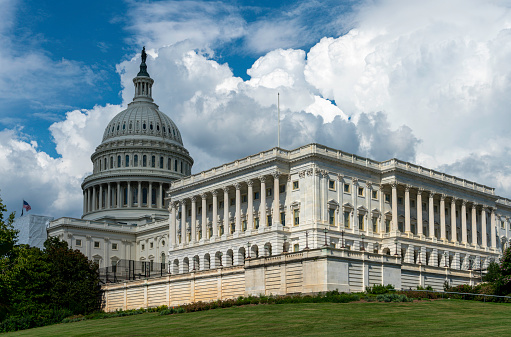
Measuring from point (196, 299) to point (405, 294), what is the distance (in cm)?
2775

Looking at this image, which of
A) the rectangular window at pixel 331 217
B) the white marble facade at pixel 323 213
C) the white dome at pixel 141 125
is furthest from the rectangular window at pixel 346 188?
the white dome at pixel 141 125

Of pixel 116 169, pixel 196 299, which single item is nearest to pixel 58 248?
pixel 196 299

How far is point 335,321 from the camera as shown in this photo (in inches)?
2084

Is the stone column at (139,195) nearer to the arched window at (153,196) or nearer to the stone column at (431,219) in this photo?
the arched window at (153,196)

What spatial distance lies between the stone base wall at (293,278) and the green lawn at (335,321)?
8036mm

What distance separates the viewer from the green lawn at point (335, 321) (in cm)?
4644

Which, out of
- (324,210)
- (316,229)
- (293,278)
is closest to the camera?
(293,278)

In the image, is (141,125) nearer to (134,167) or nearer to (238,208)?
(134,167)

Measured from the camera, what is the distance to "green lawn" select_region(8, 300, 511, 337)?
46.4m

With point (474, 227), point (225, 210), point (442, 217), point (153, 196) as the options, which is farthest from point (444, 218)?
point (153, 196)

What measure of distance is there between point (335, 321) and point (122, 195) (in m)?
126

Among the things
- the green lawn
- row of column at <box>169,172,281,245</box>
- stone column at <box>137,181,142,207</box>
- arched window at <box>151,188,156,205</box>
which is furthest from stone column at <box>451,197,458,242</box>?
arched window at <box>151,188,156,205</box>

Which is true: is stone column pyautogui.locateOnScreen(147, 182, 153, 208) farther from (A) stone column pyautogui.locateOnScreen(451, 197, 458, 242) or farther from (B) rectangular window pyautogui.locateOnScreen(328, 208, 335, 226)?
(A) stone column pyautogui.locateOnScreen(451, 197, 458, 242)

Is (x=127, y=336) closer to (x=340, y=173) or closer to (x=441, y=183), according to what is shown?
(x=340, y=173)
